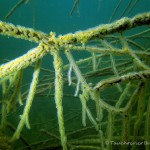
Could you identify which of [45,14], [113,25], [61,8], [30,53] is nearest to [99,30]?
[113,25]

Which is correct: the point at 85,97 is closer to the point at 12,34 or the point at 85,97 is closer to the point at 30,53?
the point at 30,53

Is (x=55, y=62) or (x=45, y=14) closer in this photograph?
(x=55, y=62)

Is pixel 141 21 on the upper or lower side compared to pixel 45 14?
lower

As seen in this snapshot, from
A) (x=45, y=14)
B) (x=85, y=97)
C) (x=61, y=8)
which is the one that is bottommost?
(x=85, y=97)

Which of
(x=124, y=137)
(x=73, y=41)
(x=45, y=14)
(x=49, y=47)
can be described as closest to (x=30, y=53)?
(x=49, y=47)

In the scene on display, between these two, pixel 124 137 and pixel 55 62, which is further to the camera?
pixel 124 137

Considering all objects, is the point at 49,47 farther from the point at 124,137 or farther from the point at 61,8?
the point at 61,8

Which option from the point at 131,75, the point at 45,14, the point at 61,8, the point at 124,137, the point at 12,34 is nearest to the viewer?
the point at 12,34

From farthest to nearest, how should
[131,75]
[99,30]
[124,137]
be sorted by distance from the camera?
[124,137]
[131,75]
[99,30]

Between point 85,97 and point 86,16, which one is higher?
point 86,16
